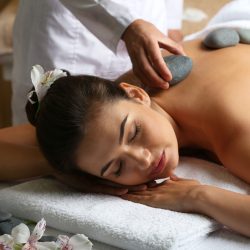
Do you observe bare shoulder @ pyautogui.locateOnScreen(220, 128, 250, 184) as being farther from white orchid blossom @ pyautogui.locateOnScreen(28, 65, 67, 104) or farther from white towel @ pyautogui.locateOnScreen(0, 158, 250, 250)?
white orchid blossom @ pyautogui.locateOnScreen(28, 65, 67, 104)

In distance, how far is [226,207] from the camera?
1005 mm

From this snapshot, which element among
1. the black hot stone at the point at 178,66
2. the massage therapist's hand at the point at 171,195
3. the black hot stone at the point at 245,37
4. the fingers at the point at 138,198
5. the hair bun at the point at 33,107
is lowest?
the fingers at the point at 138,198

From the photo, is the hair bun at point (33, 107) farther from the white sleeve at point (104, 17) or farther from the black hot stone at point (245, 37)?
the black hot stone at point (245, 37)

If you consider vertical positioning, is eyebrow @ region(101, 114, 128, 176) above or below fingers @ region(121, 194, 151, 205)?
above

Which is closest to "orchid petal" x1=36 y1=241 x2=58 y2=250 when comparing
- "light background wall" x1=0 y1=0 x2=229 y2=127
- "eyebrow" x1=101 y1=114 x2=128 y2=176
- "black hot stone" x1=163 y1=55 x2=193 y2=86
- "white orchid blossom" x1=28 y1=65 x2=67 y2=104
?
"eyebrow" x1=101 y1=114 x2=128 y2=176

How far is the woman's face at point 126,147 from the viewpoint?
1.10m

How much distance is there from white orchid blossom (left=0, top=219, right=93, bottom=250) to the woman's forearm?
0.83 ft

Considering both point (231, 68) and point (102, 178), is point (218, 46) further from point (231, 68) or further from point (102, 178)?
point (102, 178)

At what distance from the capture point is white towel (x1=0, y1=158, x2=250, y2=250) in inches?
38.1

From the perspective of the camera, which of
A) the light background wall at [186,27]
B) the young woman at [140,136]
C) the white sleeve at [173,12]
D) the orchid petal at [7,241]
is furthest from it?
the light background wall at [186,27]

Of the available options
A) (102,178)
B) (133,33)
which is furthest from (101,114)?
(133,33)

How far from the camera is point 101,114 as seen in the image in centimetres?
112

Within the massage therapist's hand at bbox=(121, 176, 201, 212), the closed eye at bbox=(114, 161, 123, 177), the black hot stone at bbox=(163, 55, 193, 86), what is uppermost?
the black hot stone at bbox=(163, 55, 193, 86)

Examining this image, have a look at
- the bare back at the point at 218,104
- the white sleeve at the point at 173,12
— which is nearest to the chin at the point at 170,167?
the bare back at the point at 218,104
